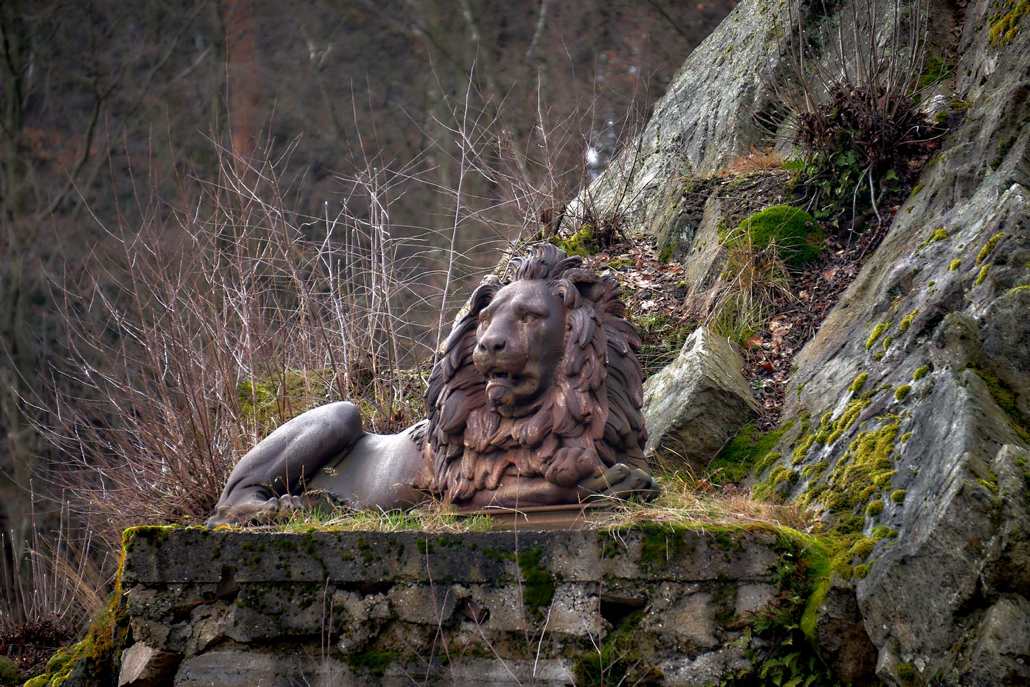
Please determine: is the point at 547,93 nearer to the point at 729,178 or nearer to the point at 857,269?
the point at 729,178

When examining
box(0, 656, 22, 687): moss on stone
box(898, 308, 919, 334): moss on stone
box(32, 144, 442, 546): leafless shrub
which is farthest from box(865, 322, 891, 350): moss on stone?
box(0, 656, 22, 687): moss on stone

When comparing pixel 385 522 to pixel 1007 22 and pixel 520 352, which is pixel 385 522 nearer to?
pixel 520 352

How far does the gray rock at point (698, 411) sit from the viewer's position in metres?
6.37

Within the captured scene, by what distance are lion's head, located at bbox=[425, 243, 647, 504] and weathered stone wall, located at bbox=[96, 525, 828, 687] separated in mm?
448

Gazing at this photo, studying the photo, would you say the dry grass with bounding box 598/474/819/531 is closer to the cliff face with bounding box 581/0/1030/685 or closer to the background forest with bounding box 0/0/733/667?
the cliff face with bounding box 581/0/1030/685

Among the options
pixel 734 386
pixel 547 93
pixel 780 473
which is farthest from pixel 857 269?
pixel 547 93

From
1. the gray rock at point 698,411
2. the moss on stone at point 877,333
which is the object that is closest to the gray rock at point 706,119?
the gray rock at point 698,411

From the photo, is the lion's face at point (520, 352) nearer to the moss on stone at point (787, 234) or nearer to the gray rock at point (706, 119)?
the moss on stone at point (787, 234)

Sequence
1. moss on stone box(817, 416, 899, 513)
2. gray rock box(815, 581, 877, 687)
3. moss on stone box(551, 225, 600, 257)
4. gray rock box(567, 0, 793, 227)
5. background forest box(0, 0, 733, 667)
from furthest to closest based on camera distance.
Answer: background forest box(0, 0, 733, 667) < gray rock box(567, 0, 793, 227) < moss on stone box(551, 225, 600, 257) < moss on stone box(817, 416, 899, 513) < gray rock box(815, 581, 877, 687)

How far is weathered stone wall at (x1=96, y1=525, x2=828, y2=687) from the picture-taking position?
4469 mm

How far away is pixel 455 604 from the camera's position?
15.2 ft

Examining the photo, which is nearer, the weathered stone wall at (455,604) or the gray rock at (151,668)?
the weathered stone wall at (455,604)

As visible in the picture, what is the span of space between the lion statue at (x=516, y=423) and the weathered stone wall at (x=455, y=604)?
1.26 ft

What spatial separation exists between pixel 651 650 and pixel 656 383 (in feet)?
8.88
